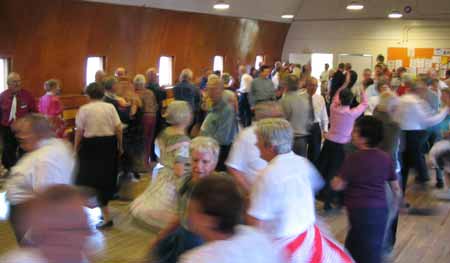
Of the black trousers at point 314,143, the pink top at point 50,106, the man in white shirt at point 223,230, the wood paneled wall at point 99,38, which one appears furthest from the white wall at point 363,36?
the man in white shirt at point 223,230

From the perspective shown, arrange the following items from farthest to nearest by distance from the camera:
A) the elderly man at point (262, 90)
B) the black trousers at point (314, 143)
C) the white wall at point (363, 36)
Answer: the white wall at point (363, 36), the elderly man at point (262, 90), the black trousers at point (314, 143)

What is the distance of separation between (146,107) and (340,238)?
3.55 metres

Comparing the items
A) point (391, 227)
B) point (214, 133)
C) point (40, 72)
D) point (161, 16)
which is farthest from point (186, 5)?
point (391, 227)

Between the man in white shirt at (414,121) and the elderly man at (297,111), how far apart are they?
1060 millimetres

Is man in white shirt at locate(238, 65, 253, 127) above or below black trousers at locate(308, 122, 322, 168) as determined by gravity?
above

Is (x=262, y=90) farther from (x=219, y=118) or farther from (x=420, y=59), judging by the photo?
(x=420, y=59)

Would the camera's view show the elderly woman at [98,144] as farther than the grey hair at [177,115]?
Yes

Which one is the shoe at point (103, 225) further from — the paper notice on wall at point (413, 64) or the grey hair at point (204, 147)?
the paper notice on wall at point (413, 64)

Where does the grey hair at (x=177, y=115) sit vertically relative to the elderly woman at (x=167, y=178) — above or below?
above

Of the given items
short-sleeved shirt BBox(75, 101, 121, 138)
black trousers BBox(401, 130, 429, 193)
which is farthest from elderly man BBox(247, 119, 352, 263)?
black trousers BBox(401, 130, 429, 193)

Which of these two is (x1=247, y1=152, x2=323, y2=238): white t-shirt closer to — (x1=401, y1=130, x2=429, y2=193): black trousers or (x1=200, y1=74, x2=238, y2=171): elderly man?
(x1=200, y1=74, x2=238, y2=171): elderly man

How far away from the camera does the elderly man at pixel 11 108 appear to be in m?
7.55

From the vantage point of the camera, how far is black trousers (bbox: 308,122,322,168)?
24.3 feet

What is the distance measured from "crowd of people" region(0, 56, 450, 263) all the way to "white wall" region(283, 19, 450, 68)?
8707mm
